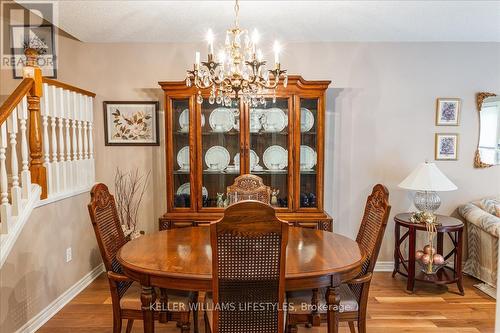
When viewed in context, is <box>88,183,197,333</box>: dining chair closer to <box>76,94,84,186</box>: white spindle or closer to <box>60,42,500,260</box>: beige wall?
<box>76,94,84,186</box>: white spindle

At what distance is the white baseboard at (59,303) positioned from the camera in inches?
105

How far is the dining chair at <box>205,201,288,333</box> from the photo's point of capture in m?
1.66

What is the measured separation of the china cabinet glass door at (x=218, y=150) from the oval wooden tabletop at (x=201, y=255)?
99 centimetres

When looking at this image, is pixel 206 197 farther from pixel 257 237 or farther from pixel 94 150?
pixel 257 237

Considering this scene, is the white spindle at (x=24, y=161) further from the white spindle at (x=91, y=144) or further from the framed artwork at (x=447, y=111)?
the framed artwork at (x=447, y=111)

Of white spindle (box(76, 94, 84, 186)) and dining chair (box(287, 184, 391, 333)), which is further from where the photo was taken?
white spindle (box(76, 94, 84, 186))

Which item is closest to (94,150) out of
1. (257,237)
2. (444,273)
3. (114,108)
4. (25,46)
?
(114,108)

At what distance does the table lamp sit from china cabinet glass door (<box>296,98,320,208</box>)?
0.89 metres

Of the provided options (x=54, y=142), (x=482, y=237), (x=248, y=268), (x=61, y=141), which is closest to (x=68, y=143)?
(x=61, y=141)

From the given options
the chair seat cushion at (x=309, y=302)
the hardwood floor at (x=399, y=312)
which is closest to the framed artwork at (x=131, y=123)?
the hardwood floor at (x=399, y=312)

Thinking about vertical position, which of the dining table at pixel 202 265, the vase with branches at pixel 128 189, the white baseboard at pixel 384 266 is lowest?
the white baseboard at pixel 384 266

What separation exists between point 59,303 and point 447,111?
13.8 ft

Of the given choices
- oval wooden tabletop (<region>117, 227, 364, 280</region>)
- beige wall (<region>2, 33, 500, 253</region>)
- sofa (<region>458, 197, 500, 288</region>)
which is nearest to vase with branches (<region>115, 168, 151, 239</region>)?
beige wall (<region>2, 33, 500, 253</region>)

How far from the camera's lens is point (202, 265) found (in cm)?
200
